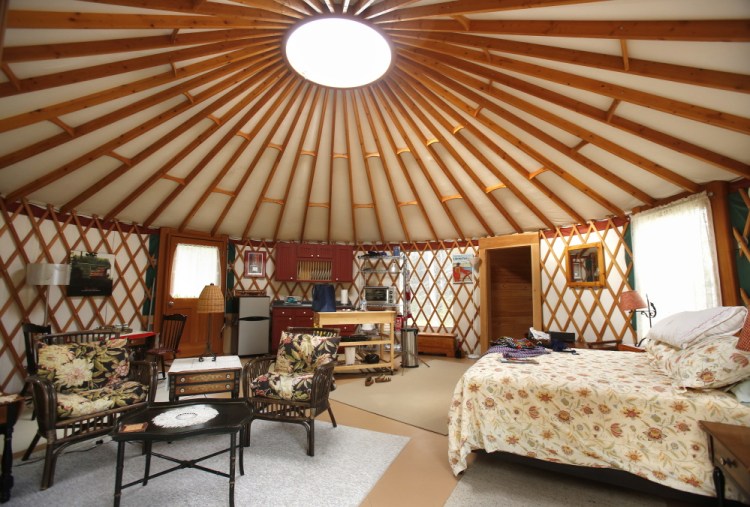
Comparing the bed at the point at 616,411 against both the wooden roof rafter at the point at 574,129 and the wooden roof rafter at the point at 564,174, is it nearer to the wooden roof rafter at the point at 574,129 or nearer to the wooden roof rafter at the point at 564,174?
the wooden roof rafter at the point at 574,129

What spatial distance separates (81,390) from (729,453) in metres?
3.18

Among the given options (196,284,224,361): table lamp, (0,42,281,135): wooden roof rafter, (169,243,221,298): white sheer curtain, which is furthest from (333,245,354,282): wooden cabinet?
(0,42,281,135): wooden roof rafter

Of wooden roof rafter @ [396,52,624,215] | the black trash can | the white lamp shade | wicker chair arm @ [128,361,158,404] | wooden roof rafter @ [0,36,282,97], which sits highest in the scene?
wooden roof rafter @ [0,36,282,97]

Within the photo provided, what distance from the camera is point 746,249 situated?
9.57ft

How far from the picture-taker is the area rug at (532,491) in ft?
5.75

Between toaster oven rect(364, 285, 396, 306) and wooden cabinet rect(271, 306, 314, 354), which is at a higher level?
toaster oven rect(364, 285, 396, 306)

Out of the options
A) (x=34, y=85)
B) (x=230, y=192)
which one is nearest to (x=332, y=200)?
(x=230, y=192)

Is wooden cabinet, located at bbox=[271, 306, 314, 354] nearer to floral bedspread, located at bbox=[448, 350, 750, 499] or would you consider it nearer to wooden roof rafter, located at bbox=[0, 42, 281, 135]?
wooden roof rafter, located at bbox=[0, 42, 281, 135]

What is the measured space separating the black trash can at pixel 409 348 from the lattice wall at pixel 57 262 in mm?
3350

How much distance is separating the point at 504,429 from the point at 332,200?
3.94 metres

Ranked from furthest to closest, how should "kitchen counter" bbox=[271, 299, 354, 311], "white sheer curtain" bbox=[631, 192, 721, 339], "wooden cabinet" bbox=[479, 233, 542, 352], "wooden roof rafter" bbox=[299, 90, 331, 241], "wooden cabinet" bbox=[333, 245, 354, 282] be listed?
"wooden cabinet" bbox=[333, 245, 354, 282] < "kitchen counter" bbox=[271, 299, 354, 311] < "wooden cabinet" bbox=[479, 233, 542, 352] < "wooden roof rafter" bbox=[299, 90, 331, 241] < "white sheer curtain" bbox=[631, 192, 721, 339]

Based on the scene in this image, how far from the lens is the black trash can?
4750mm

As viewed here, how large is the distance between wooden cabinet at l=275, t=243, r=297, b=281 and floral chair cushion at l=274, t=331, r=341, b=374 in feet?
10.2

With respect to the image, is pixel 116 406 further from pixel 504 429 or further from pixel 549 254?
pixel 549 254
